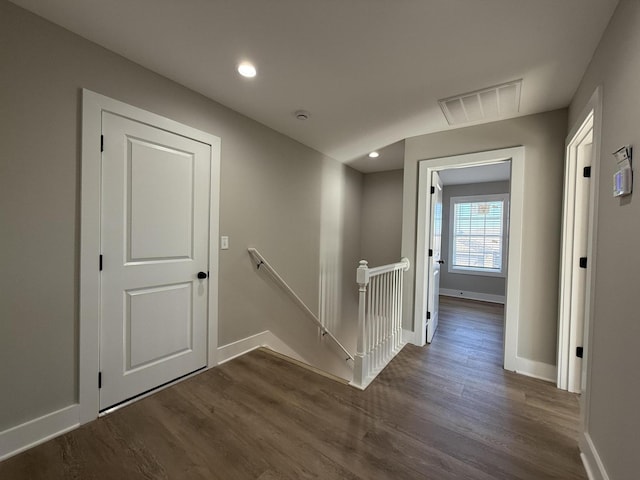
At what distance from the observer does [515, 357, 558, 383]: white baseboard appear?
2.24 metres

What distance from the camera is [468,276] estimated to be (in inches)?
213

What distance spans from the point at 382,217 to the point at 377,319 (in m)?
2.45

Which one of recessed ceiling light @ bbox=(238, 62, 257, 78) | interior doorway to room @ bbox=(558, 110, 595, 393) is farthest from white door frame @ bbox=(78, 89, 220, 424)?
interior doorway to room @ bbox=(558, 110, 595, 393)

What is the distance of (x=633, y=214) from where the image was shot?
3.45 feet

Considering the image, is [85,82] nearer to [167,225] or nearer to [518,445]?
[167,225]

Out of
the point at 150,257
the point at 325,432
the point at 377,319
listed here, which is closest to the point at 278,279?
the point at 377,319

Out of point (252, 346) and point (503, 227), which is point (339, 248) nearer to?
point (252, 346)

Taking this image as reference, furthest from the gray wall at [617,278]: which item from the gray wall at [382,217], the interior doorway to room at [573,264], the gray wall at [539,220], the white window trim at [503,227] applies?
the white window trim at [503,227]

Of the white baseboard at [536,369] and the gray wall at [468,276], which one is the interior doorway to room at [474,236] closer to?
the gray wall at [468,276]

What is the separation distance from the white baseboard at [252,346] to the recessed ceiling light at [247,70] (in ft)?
7.56

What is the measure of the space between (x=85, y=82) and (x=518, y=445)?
11.2ft

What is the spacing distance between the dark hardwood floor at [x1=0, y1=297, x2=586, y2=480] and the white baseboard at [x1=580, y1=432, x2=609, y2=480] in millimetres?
43

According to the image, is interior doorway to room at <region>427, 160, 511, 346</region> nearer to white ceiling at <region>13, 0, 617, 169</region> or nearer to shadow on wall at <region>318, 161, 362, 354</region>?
shadow on wall at <region>318, 161, 362, 354</region>

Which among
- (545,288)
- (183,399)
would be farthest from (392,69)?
(183,399)
